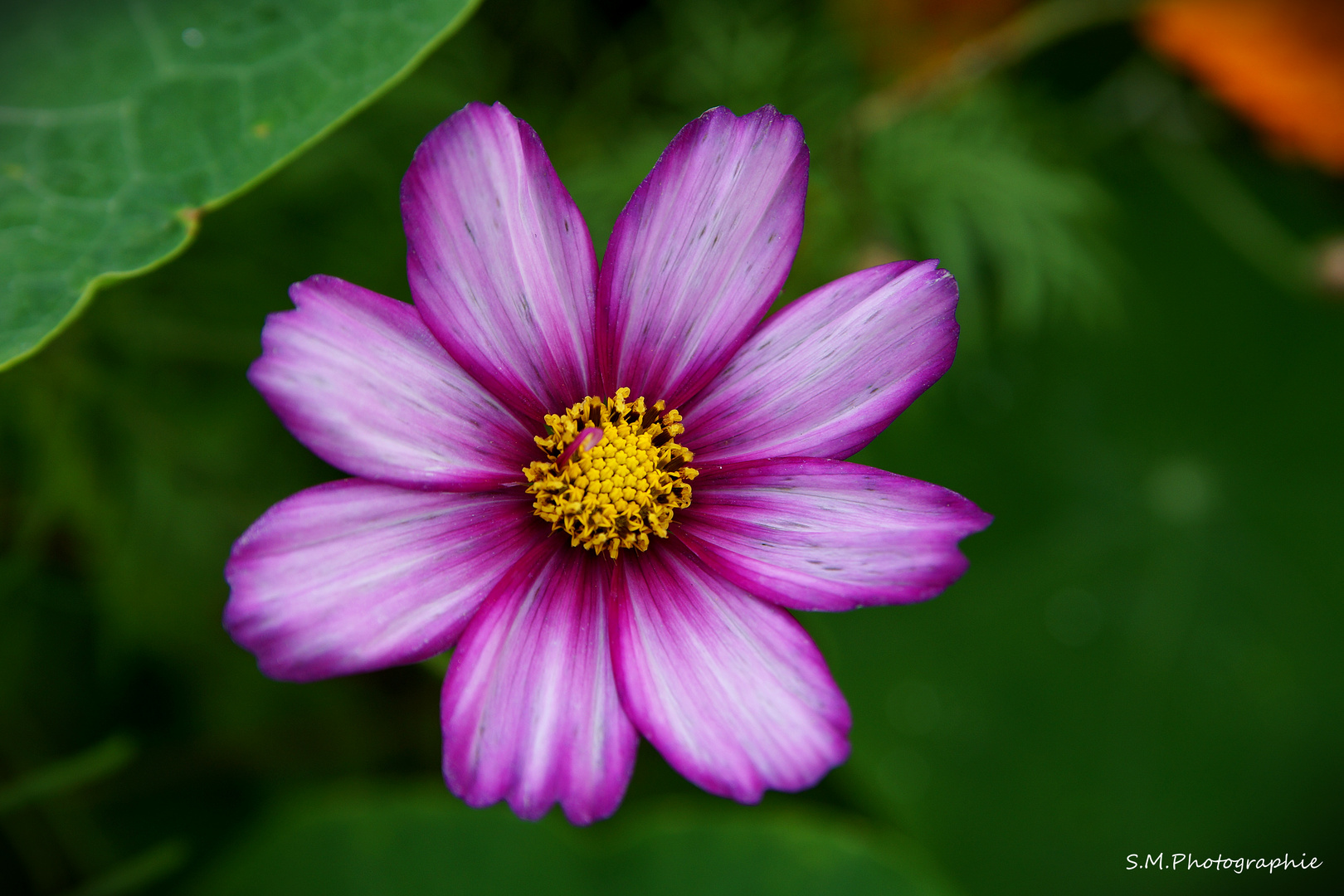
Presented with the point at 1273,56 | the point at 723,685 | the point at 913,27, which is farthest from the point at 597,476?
the point at 1273,56

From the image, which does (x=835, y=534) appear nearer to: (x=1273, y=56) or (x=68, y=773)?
(x=68, y=773)

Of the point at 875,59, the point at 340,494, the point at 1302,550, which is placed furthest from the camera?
the point at 1302,550

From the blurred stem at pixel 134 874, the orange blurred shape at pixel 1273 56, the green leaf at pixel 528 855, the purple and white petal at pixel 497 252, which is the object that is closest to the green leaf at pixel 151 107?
the purple and white petal at pixel 497 252

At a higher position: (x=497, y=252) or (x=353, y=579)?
(x=497, y=252)

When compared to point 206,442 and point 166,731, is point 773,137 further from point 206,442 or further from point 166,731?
point 166,731

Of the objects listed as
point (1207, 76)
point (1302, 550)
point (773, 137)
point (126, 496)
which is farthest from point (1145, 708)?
point (126, 496)

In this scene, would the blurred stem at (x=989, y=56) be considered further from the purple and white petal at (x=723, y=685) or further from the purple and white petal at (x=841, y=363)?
the purple and white petal at (x=723, y=685)
